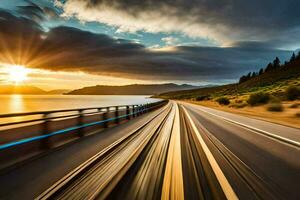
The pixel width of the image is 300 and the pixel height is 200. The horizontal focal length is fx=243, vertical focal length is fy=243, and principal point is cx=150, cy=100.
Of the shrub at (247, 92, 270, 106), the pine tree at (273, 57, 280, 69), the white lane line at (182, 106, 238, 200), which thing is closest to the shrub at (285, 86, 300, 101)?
the shrub at (247, 92, 270, 106)

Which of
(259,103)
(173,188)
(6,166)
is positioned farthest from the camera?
(259,103)

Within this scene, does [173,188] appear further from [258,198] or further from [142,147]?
[142,147]

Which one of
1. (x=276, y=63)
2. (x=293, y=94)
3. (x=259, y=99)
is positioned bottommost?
(x=259, y=99)

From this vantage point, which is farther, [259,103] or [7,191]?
[259,103]

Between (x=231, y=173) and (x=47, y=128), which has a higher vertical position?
(x=47, y=128)

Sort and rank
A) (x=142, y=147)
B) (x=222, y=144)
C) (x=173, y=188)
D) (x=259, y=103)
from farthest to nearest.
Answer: (x=259, y=103) → (x=222, y=144) → (x=142, y=147) → (x=173, y=188)

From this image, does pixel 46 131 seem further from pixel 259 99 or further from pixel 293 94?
pixel 293 94

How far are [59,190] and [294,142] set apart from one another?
8.30 metres

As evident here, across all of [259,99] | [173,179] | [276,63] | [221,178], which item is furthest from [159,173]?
[276,63]

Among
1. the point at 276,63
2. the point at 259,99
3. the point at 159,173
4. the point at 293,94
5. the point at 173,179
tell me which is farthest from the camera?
the point at 276,63

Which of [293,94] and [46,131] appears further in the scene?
[293,94]

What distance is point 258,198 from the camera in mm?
3932

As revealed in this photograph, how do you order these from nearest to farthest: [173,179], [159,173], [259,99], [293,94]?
[173,179]
[159,173]
[293,94]
[259,99]

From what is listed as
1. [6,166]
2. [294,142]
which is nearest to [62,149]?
[6,166]
